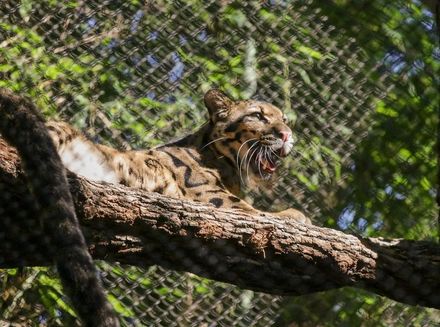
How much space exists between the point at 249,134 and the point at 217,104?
0.15 meters

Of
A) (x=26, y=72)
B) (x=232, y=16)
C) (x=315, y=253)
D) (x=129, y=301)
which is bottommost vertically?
(x=129, y=301)

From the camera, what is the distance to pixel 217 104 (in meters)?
3.06

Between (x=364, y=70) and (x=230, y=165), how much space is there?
2.05 feet

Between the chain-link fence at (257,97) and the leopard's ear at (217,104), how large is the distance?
0.69ft

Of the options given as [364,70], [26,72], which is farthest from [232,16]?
[26,72]

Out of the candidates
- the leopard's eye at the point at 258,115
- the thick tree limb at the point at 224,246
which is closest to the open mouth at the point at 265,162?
the leopard's eye at the point at 258,115

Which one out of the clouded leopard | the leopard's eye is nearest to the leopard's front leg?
the clouded leopard

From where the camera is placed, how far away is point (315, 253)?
2244 mm

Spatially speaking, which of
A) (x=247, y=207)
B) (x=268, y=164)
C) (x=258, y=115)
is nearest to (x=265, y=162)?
(x=268, y=164)

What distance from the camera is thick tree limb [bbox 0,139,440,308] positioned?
2.13 meters

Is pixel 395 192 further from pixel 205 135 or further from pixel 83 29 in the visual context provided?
pixel 83 29

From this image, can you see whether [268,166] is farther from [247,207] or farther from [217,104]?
[247,207]

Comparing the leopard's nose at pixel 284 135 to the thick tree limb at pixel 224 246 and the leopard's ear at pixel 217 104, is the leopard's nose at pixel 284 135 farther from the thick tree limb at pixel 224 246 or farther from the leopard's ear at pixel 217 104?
the thick tree limb at pixel 224 246

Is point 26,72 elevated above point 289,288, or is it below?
below
